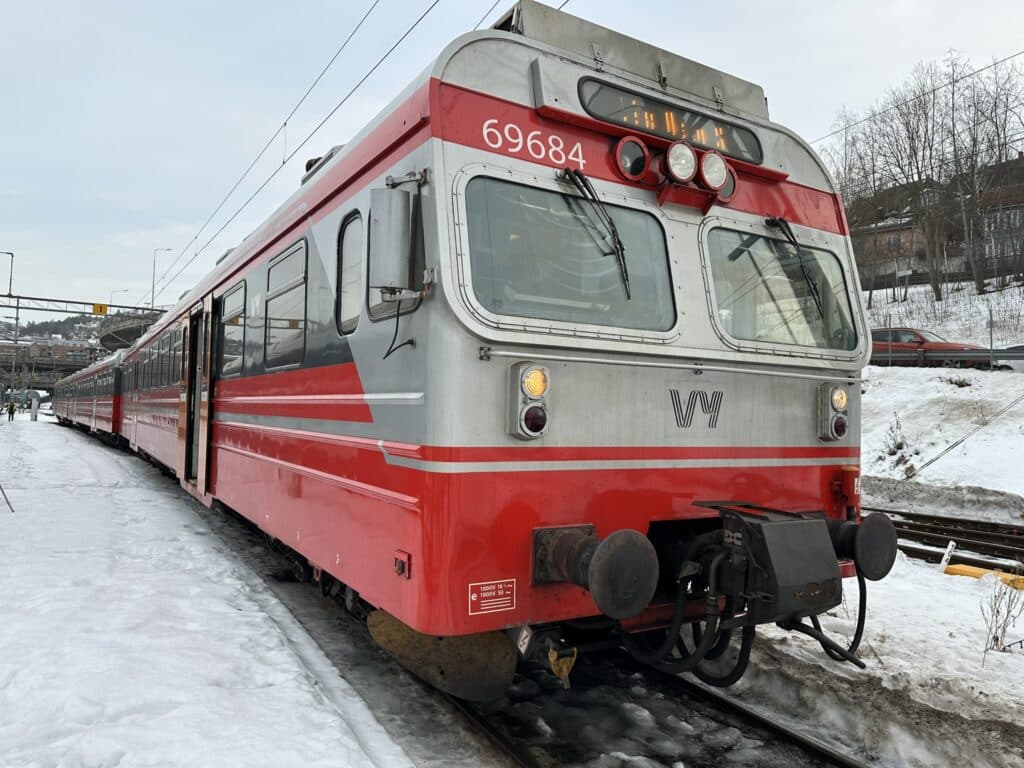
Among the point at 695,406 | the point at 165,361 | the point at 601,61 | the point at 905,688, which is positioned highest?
the point at 601,61

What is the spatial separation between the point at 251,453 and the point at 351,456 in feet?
8.29

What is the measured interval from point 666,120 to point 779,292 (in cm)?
120

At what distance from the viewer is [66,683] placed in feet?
12.3

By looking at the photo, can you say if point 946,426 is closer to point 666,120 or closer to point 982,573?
point 982,573

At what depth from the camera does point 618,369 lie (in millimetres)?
3549

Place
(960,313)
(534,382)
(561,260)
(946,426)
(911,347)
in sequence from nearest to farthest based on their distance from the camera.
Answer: (534,382), (561,260), (946,426), (911,347), (960,313)

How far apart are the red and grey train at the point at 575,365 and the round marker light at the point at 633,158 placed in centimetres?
2

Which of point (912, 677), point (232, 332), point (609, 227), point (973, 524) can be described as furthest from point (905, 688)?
point (973, 524)

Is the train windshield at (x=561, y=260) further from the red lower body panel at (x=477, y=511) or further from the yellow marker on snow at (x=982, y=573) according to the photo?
the yellow marker on snow at (x=982, y=573)

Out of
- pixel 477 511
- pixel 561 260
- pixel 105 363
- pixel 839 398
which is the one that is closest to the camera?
pixel 477 511

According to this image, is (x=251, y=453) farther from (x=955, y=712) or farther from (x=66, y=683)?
(x=955, y=712)

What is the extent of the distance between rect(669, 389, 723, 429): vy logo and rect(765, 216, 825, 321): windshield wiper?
3.49 ft

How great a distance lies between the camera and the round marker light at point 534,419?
3.21 m

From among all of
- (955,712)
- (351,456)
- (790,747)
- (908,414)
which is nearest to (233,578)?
(351,456)
